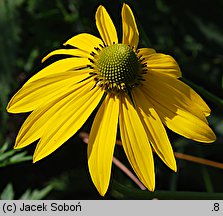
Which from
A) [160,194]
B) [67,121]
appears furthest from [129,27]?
[160,194]

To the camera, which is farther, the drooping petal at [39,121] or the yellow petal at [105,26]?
the yellow petal at [105,26]

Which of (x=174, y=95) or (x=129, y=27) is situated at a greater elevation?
(x=129, y=27)

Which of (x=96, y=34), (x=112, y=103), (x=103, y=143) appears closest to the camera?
(x=103, y=143)

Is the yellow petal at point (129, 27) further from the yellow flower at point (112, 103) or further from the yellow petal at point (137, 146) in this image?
the yellow petal at point (137, 146)

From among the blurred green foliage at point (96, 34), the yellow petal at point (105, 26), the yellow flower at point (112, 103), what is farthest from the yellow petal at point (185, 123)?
the blurred green foliage at point (96, 34)

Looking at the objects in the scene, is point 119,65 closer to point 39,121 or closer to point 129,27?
point 129,27

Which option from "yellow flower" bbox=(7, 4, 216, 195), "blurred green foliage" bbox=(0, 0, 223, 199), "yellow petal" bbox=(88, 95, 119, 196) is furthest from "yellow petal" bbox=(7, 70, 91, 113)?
"blurred green foliage" bbox=(0, 0, 223, 199)

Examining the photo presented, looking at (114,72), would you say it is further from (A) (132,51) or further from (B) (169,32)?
(B) (169,32)
